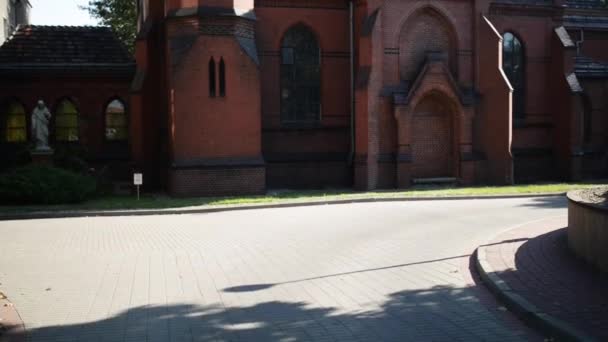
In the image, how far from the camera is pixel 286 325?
21.7 ft

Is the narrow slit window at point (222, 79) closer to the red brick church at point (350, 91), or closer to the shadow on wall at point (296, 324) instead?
the red brick church at point (350, 91)

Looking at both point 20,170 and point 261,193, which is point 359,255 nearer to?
point 261,193

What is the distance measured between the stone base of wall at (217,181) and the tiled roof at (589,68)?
1615 cm

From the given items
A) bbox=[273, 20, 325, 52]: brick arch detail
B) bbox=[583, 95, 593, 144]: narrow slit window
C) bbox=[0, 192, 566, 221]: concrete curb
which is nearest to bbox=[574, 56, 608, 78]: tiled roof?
bbox=[583, 95, 593, 144]: narrow slit window

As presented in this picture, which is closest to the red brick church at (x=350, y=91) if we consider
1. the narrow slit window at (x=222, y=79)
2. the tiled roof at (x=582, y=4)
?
the narrow slit window at (x=222, y=79)

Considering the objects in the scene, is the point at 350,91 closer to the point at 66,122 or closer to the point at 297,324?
the point at 66,122

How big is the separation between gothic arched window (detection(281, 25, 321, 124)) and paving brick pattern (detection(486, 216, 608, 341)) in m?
14.4

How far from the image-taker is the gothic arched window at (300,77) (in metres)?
25.1

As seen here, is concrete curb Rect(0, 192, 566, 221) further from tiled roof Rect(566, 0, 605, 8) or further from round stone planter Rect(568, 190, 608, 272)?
tiled roof Rect(566, 0, 605, 8)

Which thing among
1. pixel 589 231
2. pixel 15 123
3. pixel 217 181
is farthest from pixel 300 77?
pixel 589 231

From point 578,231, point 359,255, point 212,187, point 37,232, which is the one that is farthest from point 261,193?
point 578,231

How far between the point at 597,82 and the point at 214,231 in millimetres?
22229

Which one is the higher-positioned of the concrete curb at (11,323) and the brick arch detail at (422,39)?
the brick arch detail at (422,39)

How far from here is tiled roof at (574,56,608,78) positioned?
95.3 feet
